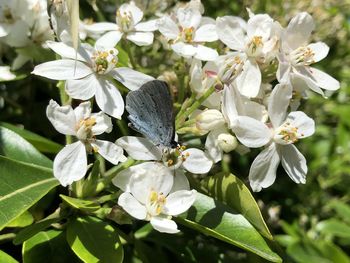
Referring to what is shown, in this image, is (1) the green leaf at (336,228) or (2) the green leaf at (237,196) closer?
(2) the green leaf at (237,196)

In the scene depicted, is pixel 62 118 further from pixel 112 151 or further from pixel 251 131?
pixel 251 131

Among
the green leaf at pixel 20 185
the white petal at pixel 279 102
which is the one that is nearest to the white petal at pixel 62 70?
the green leaf at pixel 20 185

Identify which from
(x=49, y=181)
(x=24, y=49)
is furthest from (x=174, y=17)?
(x=49, y=181)

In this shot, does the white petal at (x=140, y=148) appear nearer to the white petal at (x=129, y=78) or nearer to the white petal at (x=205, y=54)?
the white petal at (x=129, y=78)

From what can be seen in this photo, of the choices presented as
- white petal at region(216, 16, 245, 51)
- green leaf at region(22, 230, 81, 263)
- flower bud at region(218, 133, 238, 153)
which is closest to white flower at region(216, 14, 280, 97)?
white petal at region(216, 16, 245, 51)

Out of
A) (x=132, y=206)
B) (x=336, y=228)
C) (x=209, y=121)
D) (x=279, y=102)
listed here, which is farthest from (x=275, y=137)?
(x=336, y=228)

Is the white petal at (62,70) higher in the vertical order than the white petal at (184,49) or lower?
higher

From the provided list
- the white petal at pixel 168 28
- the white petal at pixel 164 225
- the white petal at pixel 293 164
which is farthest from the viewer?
the white petal at pixel 168 28

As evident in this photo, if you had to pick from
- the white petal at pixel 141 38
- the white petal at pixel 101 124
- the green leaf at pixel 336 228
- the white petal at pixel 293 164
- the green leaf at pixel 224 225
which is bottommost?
the green leaf at pixel 336 228
